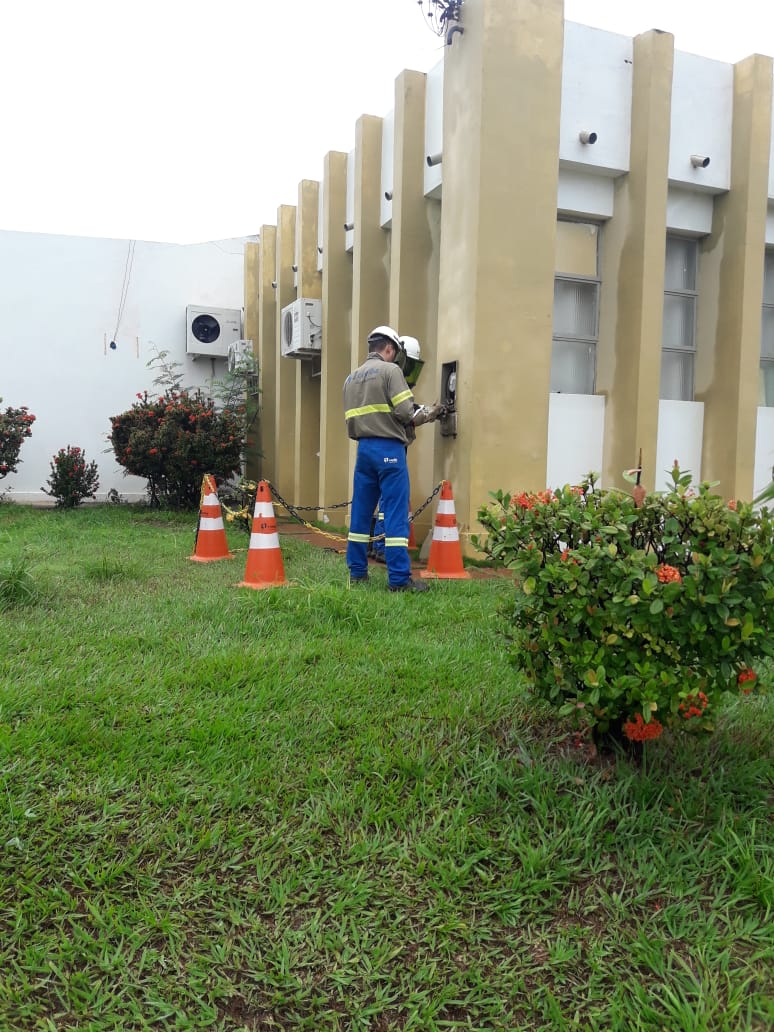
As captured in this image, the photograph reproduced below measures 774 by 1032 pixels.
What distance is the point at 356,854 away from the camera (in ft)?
7.22

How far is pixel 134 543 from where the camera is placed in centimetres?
748

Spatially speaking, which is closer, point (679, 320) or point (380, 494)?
point (380, 494)

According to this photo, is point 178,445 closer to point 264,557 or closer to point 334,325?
point 334,325

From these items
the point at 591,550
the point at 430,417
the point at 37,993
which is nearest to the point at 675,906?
the point at 591,550

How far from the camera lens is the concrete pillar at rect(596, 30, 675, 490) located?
6.89 m

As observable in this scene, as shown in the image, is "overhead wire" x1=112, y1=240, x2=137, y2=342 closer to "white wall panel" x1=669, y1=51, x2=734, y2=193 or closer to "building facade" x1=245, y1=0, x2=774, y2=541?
"building facade" x1=245, y1=0, x2=774, y2=541

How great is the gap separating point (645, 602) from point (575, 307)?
5.85 m

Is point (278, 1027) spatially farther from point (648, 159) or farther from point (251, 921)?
point (648, 159)

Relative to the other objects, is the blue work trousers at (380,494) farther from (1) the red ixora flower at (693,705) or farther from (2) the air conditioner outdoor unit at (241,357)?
(2) the air conditioner outdoor unit at (241,357)

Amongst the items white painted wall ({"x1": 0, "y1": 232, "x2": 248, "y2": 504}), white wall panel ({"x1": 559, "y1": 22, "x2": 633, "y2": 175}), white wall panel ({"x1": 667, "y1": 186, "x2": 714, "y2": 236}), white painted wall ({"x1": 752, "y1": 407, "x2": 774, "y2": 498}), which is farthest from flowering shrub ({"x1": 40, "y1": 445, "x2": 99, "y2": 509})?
white painted wall ({"x1": 752, "y1": 407, "x2": 774, "y2": 498})

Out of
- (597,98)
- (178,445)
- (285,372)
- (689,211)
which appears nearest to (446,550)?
(597,98)

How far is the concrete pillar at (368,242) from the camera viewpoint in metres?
8.72

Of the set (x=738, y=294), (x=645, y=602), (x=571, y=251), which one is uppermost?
Result: (x=571, y=251)

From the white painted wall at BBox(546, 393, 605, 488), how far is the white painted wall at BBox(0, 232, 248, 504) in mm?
8413
